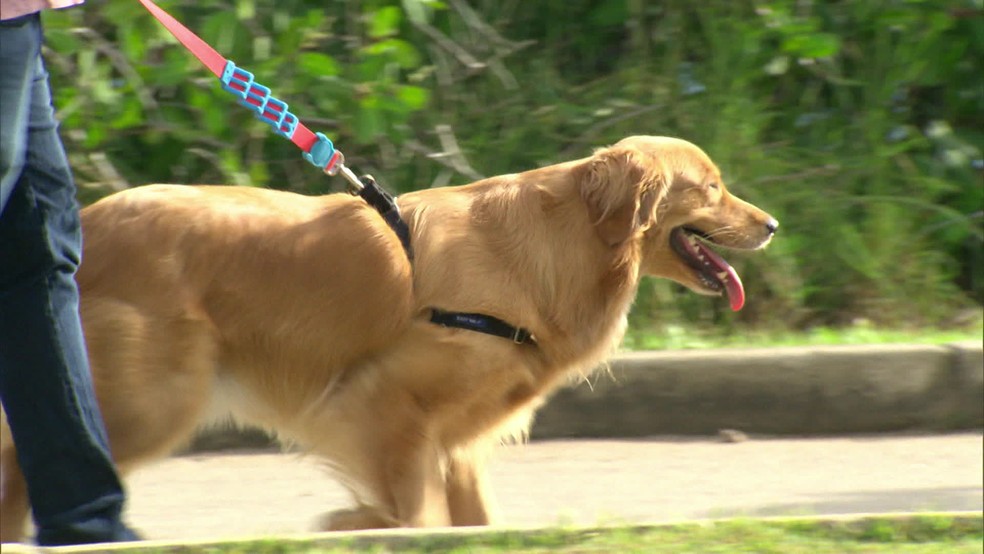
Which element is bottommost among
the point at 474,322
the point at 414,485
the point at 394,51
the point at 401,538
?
the point at 414,485

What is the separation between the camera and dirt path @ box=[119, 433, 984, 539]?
4.58 metres

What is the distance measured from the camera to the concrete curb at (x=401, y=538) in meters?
3.17

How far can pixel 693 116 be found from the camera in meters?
7.02

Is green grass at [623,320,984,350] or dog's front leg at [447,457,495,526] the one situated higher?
dog's front leg at [447,457,495,526]

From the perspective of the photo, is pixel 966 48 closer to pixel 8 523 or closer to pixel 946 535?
pixel 946 535

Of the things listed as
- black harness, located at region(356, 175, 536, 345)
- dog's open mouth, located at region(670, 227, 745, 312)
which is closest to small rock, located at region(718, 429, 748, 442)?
dog's open mouth, located at region(670, 227, 745, 312)

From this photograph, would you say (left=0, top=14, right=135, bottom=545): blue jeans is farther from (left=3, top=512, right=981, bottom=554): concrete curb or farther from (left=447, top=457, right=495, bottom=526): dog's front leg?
(left=447, top=457, right=495, bottom=526): dog's front leg

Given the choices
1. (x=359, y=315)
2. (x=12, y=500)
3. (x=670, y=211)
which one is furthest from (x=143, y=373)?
(x=670, y=211)

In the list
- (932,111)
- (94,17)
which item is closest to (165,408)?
(94,17)

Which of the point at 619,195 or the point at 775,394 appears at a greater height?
the point at 619,195

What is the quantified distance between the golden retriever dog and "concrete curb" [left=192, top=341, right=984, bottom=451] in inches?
A: 53.0

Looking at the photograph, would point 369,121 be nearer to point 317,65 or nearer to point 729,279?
point 317,65

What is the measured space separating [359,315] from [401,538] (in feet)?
A: 2.85

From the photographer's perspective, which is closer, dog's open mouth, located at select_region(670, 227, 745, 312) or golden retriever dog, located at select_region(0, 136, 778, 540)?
golden retriever dog, located at select_region(0, 136, 778, 540)
